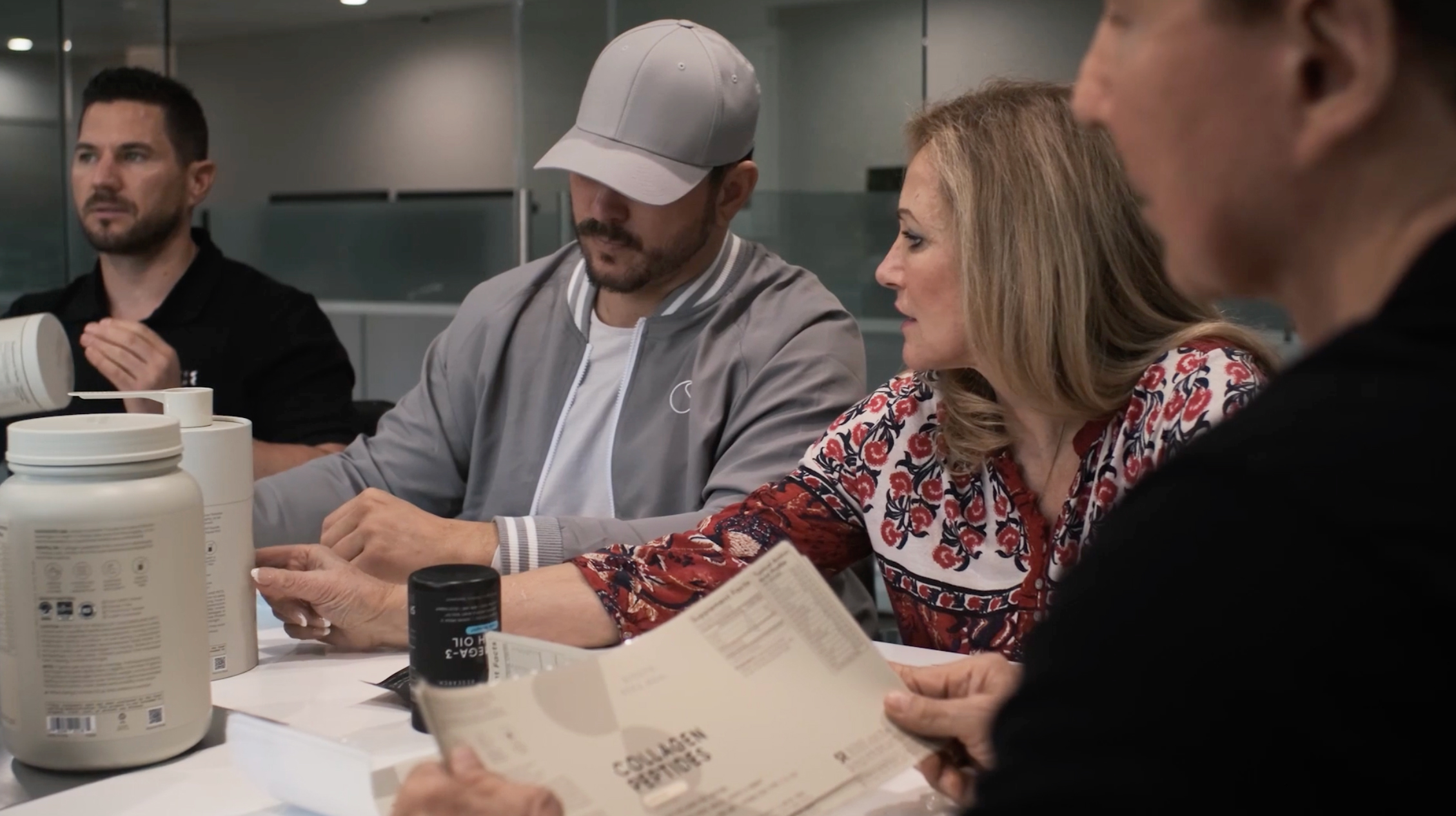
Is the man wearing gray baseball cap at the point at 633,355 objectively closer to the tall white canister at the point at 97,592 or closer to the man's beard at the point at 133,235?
the tall white canister at the point at 97,592

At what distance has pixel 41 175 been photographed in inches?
174

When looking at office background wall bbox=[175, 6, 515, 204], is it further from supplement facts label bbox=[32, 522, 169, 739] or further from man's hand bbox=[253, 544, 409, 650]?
supplement facts label bbox=[32, 522, 169, 739]

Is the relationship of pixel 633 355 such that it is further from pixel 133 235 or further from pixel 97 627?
pixel 133 235

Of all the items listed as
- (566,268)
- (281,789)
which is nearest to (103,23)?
(566,268)

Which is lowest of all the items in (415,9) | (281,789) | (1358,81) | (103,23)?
(281,789)

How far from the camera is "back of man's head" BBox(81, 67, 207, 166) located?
2756mm

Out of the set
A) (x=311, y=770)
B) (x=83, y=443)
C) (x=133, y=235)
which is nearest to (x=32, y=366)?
(x=83, y=443)

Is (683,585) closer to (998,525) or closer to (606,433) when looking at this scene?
(998,525)

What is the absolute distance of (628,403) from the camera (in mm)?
1916

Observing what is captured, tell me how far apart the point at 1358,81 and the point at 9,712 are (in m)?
0.99

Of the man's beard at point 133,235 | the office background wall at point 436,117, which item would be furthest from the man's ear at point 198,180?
the office background wall at point 436,117

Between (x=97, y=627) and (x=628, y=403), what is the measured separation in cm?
103

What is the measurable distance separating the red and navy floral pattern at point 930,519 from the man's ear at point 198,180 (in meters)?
1.74

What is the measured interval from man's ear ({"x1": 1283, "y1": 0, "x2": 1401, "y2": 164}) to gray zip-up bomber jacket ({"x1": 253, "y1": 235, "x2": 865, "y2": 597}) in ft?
3.98
